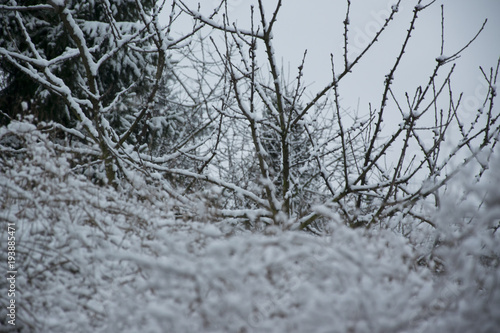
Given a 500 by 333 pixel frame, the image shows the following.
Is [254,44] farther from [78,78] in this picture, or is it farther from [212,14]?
[78,78]

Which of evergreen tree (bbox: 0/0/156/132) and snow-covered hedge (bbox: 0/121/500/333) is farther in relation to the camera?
evergreen tree (bbox: 0/0/156/132)

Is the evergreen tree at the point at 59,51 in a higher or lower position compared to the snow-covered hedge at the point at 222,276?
higher

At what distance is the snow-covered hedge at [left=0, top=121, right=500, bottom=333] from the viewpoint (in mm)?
1462

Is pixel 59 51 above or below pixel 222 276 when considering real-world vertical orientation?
above

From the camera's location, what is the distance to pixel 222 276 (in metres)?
1.53

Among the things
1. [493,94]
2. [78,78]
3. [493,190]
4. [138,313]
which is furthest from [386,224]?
[78,78]

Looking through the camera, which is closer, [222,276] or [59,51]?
[222,276]

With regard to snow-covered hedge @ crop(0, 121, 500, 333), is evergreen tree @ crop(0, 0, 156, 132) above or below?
above

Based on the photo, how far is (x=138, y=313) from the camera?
1689mm

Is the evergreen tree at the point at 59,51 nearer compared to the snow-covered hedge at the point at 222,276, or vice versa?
the snow-covered hedge at the point at 222,276

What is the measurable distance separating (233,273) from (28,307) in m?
1.72

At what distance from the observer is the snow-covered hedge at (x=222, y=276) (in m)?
1.46

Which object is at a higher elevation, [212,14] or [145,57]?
[145,57]

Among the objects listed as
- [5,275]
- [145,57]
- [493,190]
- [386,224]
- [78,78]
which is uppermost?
[145,57]
